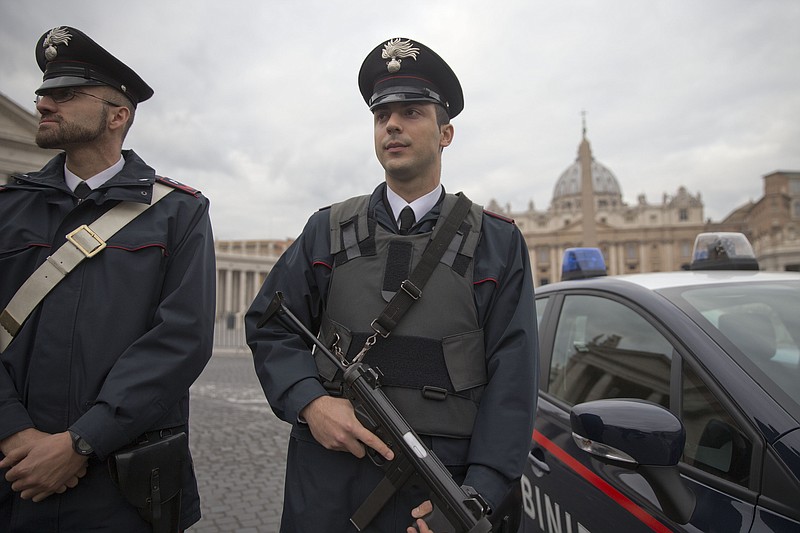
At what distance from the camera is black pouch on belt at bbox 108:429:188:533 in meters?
1.84

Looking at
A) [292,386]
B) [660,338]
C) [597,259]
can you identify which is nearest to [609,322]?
[660,338]

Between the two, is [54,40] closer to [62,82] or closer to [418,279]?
[62,82]

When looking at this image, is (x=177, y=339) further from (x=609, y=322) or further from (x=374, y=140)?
(x=609, y=322)

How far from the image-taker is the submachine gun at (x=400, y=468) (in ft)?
5.13

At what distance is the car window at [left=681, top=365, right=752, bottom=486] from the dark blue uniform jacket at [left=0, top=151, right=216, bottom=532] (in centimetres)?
179

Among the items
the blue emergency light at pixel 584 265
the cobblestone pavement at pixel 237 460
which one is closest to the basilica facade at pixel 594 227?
the cobblestone pavement at pixel 237 460

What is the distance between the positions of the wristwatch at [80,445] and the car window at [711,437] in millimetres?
2001

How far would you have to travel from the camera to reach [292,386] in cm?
182

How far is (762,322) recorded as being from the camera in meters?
2.22

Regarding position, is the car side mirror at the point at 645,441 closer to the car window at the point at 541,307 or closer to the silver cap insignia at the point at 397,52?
the silver cap insignia at the point at 397,52

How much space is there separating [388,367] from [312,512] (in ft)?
1.75

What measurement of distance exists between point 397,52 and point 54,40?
1.37 metres

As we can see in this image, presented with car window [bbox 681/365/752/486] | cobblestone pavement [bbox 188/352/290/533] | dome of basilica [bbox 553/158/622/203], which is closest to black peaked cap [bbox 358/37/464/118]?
car window [bbox 681/365/752/486]

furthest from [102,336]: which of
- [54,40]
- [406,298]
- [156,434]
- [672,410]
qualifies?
[672,410]
